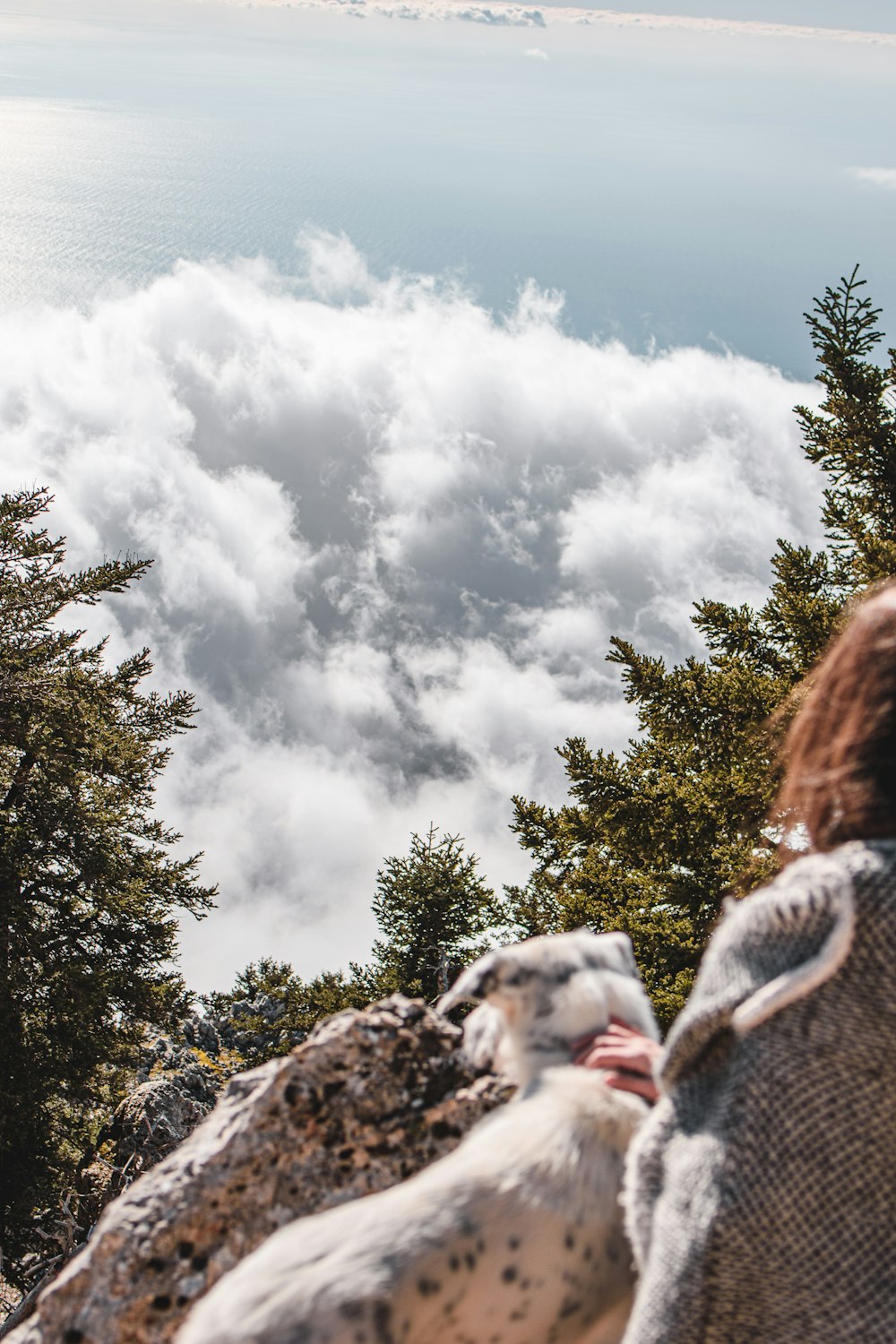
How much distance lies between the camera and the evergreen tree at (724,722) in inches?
597

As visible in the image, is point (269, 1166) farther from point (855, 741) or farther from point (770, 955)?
point (855, 741)

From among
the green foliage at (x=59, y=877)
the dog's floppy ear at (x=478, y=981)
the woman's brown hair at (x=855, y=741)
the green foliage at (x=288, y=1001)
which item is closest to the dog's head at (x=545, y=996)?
the dog's floppy ear at (x=478, y=981)

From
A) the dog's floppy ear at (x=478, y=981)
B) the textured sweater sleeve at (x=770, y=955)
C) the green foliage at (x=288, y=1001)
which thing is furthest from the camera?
the green foliage at (x=288, y=1001)

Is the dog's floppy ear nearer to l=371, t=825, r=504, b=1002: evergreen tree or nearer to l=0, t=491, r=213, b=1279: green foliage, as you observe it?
l=0, t=491, r=213, b=1279: green foliage

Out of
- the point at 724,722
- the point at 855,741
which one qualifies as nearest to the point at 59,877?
the point at 724,722

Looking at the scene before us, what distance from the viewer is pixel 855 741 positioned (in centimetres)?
262

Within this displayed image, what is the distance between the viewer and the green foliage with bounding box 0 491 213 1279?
766 inches

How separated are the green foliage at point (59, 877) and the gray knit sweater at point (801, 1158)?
17.8 meters

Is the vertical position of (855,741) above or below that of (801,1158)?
above

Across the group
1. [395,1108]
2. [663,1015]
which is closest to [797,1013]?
[395,1108]

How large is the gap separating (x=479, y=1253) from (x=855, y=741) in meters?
1.69

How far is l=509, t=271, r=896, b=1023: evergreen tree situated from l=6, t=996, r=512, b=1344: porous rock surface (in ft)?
32.7

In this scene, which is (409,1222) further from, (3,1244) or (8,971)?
(3,1244)

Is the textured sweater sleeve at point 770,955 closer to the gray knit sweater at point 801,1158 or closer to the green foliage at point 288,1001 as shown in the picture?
the gray knit sweater at point 801,1158
